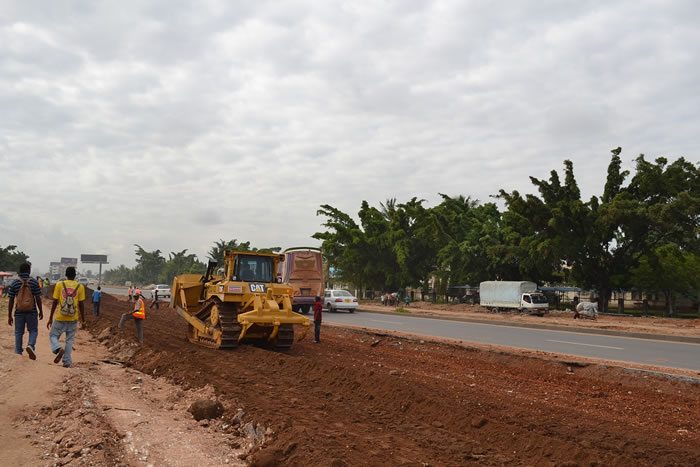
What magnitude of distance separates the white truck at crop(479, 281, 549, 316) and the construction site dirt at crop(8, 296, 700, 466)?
80.5 feet

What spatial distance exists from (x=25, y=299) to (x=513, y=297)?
33.7m

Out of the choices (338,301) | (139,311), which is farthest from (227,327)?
(338,301)

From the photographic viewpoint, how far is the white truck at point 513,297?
37.5 metres

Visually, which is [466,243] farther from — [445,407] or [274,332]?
[445,407]

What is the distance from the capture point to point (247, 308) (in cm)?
1402

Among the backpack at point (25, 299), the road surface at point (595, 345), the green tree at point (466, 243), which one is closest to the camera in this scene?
the backpack at point (25, 299)

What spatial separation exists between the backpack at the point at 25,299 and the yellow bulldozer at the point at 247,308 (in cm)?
437

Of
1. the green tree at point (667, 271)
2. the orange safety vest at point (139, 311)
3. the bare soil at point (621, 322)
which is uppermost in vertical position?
the green tree at point (667, 271)

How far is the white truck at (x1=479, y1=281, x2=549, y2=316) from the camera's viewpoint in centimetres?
3750

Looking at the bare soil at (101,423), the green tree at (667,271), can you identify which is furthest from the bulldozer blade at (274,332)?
the green tree at (667,271)

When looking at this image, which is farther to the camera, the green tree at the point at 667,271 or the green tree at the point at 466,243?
the green tree at the point at 466,243

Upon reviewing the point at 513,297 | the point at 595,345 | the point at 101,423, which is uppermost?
the point at 513,297

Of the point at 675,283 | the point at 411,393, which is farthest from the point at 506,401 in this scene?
the point at 675,283

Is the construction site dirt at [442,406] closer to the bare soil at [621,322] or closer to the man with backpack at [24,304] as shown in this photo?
the man with backpack at [24,304]
